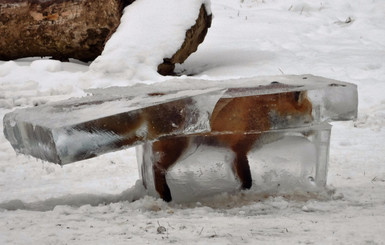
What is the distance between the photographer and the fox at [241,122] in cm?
264

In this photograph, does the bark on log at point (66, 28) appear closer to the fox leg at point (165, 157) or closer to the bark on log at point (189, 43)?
the bark on log at point (189, 43)

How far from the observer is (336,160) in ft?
12.0

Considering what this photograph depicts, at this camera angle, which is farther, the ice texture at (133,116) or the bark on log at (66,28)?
the bark on log at (66,28)

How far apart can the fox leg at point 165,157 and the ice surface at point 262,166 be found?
0.02 meters

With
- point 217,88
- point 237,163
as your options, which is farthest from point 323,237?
point 217,88

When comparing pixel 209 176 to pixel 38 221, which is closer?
pixel 38 221

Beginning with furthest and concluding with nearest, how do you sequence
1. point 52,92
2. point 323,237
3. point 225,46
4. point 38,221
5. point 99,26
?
point 225,46 → point 99,26 → point 52,92 → point 38,221 → point 323,237

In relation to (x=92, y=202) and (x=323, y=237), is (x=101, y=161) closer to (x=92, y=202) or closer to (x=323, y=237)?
(x=92, y=202)

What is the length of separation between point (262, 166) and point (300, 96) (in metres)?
0.37

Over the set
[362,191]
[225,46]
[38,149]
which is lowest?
[225,46]

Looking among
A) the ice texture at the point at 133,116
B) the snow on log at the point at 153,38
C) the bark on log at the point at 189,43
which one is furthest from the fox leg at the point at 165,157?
the bark on log at the point at 189,43

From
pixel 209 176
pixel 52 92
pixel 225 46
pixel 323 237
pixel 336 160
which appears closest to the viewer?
pixel 323 237

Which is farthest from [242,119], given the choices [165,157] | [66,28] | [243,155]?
[66,28]

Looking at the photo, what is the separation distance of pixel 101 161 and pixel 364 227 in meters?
1.95
